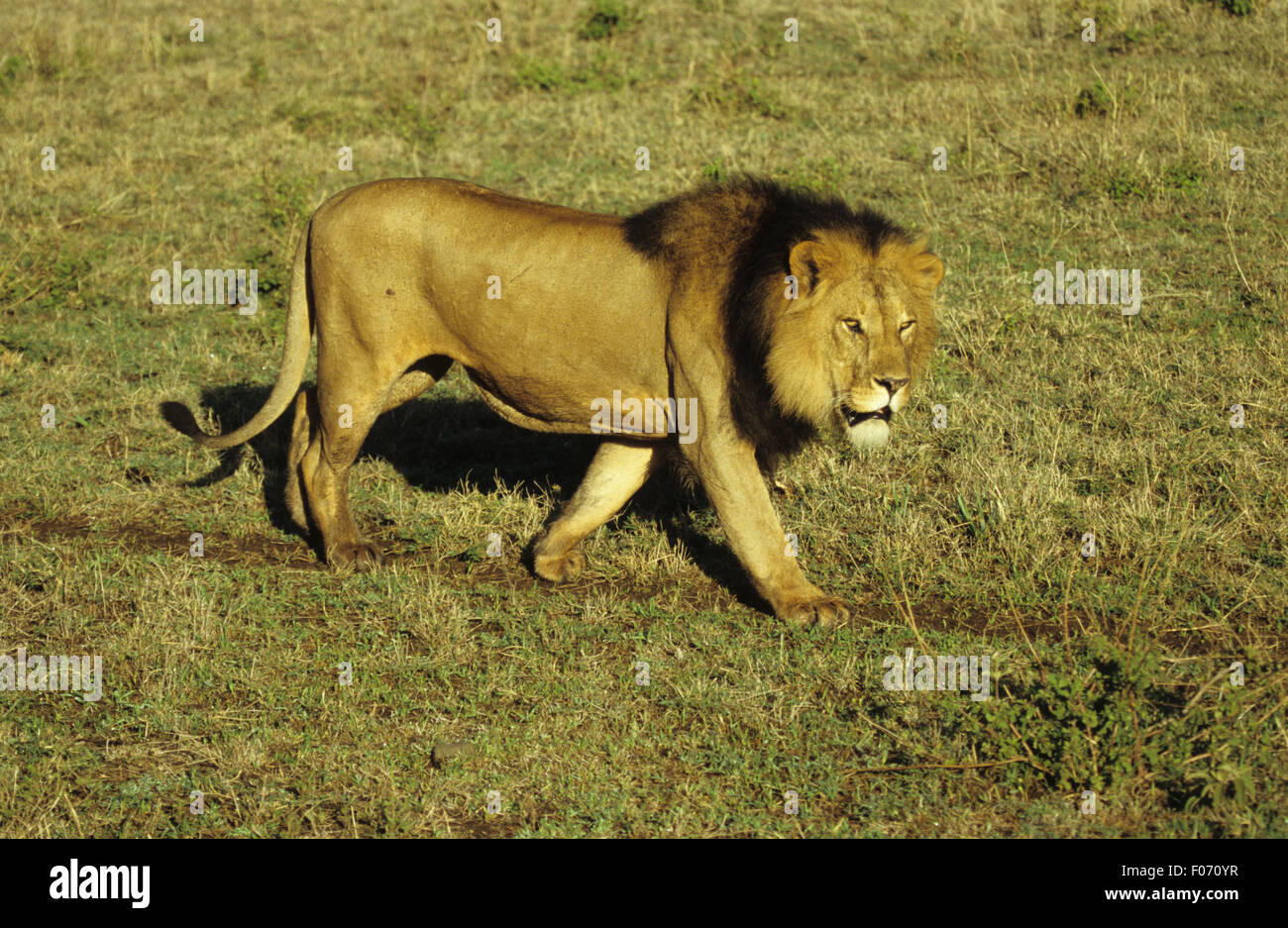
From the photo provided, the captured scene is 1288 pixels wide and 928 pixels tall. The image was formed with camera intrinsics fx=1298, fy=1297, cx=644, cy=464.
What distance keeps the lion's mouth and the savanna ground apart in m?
0.73

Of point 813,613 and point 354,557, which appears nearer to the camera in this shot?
point 813,613

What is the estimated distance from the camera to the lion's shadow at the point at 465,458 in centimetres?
661

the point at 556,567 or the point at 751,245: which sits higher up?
the point at 751,245

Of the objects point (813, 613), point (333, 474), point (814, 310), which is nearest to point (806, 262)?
point (814, 310)

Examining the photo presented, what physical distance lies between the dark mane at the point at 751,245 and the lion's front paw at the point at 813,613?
62 centimetres

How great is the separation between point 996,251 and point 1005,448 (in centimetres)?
287

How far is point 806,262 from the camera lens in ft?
15.7

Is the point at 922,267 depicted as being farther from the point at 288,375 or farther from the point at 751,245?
the point at 288,375

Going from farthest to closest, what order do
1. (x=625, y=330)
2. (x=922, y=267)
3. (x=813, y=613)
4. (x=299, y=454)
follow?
(x=299, y=454), (x=625, y=330), (x=813, y=613), (x=922, y=267)

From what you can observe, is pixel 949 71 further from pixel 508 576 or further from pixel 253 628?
pixel 253 628

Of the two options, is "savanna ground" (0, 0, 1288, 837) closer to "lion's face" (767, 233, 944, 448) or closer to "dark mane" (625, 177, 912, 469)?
"dark mane" (625, 177, 912, 469)

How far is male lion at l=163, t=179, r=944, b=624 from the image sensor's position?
4832mm

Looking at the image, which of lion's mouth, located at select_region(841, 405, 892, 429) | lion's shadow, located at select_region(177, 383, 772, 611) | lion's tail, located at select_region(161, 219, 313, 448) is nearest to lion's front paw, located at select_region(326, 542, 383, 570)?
lion's shadow, located at select_region(177, 383, 772, 611)

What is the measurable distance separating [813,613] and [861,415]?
94 centimetres
